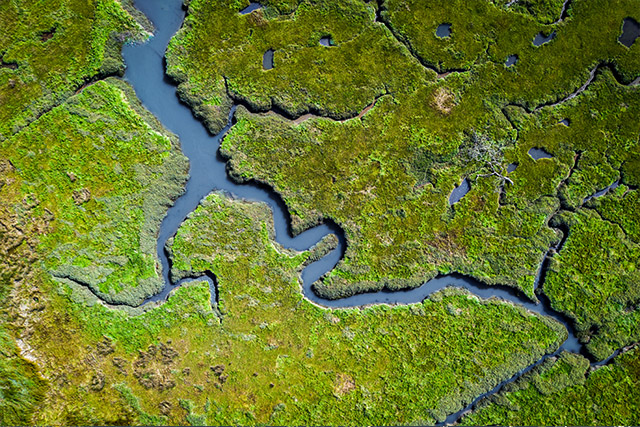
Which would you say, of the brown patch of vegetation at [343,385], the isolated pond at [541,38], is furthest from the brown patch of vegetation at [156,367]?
the isolated pond at [541,38]

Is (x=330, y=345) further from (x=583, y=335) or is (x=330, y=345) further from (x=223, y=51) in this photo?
(x=223, y=51)

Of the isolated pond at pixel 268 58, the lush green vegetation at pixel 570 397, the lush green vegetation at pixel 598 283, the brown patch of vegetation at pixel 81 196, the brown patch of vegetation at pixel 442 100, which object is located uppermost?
the isolated pond at pixel 268 58

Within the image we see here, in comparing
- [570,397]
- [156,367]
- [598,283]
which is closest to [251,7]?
[156,367]

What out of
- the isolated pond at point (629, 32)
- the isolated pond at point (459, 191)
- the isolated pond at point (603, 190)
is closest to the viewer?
the isolated pond at point (459, 191)

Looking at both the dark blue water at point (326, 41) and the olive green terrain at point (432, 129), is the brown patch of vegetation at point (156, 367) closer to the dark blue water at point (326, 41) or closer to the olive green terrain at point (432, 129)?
the olive green terrain at point (432, 129)

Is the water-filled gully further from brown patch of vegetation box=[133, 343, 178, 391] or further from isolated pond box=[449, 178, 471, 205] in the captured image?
isolated pond box=[449, 178, 471, 205]

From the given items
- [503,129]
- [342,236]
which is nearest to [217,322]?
[342,236]

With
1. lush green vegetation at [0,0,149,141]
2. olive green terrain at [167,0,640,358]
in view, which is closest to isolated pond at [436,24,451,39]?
olive green terrain at [167,0,640,358]

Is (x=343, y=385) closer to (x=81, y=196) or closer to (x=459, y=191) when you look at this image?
(x=459, y=191)
